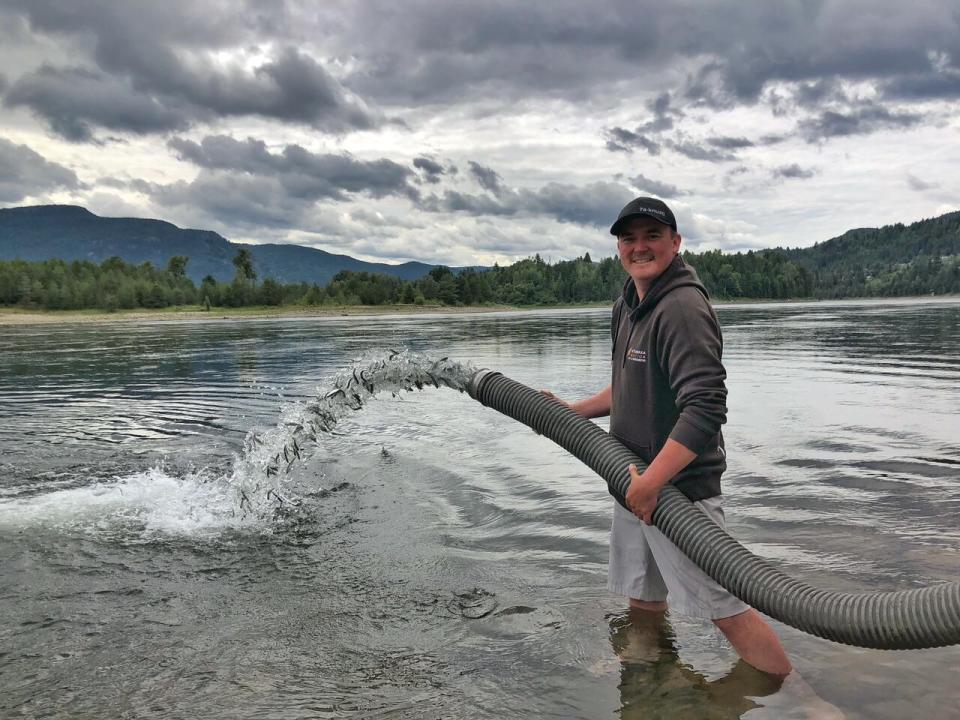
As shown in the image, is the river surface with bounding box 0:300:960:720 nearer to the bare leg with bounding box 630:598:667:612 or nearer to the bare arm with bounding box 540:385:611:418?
the bare leg with bounding box 630:598:667:612

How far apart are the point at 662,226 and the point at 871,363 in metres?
23.0

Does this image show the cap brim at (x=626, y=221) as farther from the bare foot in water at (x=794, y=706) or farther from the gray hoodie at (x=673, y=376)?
the bare foot in water at (x=794, y=706)

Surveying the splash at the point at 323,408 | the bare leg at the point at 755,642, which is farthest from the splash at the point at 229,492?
the bare leg at the point at 755,642

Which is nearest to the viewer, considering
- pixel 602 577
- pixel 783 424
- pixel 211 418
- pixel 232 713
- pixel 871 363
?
pixel 232 713

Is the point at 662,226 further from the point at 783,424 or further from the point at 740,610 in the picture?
the point at 783,424

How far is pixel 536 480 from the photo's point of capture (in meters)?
9.84

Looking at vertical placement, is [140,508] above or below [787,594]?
below

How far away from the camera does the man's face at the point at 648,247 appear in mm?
4293

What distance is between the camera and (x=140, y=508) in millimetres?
8609

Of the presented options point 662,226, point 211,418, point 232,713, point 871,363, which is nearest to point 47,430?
point 211,418

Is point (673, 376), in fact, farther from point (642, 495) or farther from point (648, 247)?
point (648, 247)

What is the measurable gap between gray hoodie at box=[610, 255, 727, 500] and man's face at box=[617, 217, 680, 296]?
59mm

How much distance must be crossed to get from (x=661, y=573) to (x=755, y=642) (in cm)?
67

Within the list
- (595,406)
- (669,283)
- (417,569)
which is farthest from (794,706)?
(417,569)
